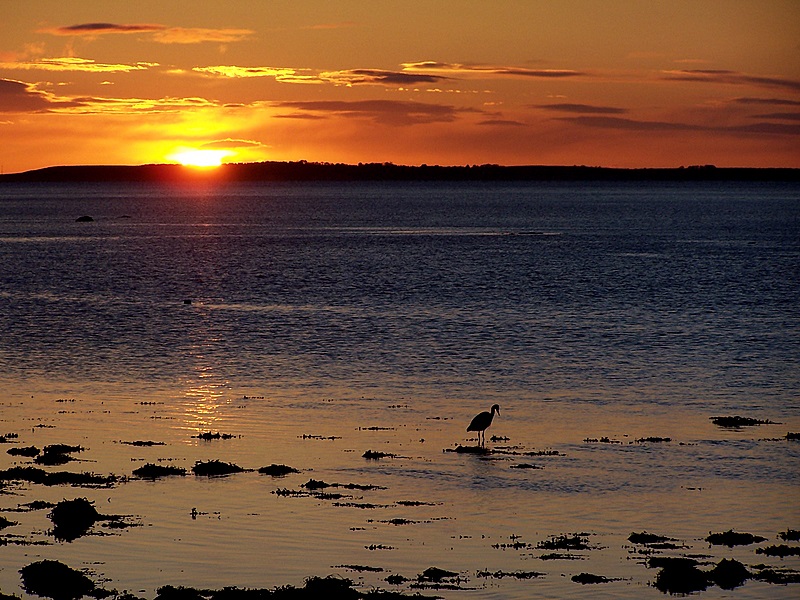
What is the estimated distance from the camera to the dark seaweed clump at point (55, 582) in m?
22.1

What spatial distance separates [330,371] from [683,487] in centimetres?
2262

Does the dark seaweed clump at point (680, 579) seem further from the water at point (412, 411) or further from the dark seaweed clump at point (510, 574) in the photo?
the dark seaweed clump at point (510, 574)

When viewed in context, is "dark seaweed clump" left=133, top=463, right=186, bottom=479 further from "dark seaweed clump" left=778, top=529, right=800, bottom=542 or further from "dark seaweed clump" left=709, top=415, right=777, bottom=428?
"dark seaweed clump" left=709, top=415, right=777, bottom=428

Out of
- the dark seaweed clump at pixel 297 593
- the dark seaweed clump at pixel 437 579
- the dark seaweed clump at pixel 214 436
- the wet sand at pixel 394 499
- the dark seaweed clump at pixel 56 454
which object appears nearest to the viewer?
the dark seaweed clump at pixel 297 593

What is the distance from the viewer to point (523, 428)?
1548 inches

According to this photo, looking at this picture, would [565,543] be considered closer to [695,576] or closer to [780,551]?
[695,576]

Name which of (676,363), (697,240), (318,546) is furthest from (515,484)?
(697,240)

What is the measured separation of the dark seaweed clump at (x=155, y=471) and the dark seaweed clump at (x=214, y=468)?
39cm

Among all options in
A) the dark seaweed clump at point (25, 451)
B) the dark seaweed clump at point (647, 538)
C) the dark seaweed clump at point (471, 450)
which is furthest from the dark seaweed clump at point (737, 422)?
the dark seaweed clump at point (25, 451)

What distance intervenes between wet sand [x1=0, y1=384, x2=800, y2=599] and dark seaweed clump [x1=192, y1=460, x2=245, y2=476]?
0.05 m

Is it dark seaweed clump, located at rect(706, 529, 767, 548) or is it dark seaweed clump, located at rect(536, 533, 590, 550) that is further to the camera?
dark seaweed clump, located at rect(706, 529, 767, 548)

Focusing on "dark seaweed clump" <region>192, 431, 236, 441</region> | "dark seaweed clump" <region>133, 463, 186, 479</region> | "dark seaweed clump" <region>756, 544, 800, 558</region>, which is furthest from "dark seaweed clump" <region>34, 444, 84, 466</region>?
"dark seaweed clump" <region>756, 544, 800, 558</region>

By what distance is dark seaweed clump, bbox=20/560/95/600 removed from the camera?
22.1 meters

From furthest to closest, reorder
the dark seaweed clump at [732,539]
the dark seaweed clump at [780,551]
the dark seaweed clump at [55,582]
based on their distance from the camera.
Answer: the dark seaweed clump at [732,539] → the dark seaweed clump at [780,551] → the dark seaweed clump at [55,582]
